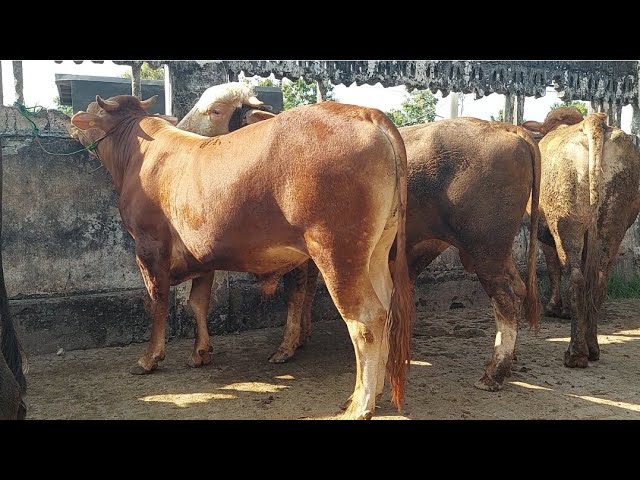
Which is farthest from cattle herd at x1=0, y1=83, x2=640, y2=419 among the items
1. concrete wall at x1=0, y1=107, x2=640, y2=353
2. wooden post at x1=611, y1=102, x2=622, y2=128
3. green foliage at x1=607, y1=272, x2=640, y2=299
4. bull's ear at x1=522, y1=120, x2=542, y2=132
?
wooden post at x1=611, y1=102, x2=622, y2=128

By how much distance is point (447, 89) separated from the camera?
27.6 ft

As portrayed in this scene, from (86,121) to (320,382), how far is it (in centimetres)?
328

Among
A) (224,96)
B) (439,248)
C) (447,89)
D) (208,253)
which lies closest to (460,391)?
(439,248)

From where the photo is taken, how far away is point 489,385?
440 centimetres

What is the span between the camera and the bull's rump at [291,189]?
3.55 meters

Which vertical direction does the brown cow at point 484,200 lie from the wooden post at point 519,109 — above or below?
below

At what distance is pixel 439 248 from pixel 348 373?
1565 mm

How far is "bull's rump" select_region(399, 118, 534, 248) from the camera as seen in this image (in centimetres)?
445

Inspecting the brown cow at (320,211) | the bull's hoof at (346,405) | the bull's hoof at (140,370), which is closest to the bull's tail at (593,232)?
the brown cow at (320,211)

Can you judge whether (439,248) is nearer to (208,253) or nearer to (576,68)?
(208,253)

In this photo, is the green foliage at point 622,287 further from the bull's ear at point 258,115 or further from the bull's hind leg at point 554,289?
the bull's ear at point 258,115

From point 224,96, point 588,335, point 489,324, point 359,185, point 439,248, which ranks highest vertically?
point 224,96

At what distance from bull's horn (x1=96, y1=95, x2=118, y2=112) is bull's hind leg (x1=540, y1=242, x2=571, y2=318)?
5.30 m

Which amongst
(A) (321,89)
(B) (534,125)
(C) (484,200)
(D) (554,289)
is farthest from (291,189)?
(D) (554,289)
